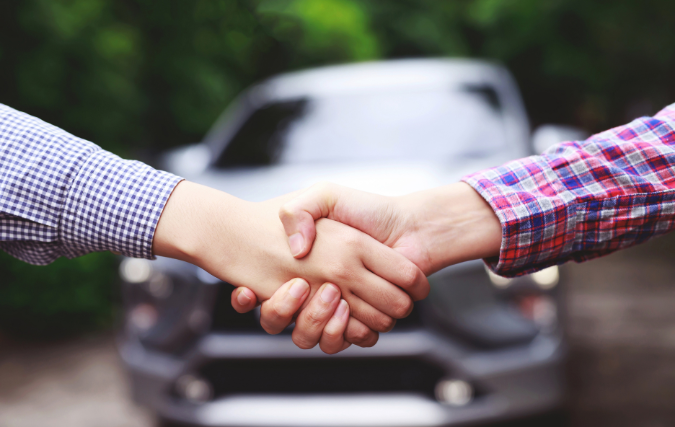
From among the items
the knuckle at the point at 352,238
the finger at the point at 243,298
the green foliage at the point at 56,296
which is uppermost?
the knuckle at the point at 352,238

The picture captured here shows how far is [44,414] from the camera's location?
124 inches

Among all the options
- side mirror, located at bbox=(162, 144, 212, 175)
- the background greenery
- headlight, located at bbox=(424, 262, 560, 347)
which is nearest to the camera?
headlight, located at bbox=(424, 262, 560, 347)

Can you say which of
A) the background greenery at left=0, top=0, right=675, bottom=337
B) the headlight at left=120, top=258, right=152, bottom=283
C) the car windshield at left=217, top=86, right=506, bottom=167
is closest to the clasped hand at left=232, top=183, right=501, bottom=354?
the headlight at left=120, top=258, right=152, bottom=283

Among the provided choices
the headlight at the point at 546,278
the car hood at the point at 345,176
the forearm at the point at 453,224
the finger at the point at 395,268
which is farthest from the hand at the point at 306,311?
the headlight at the point at 546,278

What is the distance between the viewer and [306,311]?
151 cm

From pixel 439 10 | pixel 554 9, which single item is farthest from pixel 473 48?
pixel 554 9

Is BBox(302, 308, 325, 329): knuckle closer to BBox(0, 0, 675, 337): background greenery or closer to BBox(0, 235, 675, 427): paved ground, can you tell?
BBox(0, 235, 675, 427): paved ground

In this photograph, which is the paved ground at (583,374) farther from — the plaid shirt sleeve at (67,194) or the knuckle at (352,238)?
the plaid shirt sleeve at (67,194)

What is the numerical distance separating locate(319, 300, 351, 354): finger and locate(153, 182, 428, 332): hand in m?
0.03

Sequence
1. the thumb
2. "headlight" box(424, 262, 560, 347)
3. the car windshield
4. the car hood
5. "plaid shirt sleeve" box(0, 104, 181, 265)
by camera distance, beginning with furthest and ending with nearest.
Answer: the car windshield, the car hood, "headlight" box(424, 262, 560, 347), the thumb, "plaid shirt sleeve" box(0, 104, 181, 265)

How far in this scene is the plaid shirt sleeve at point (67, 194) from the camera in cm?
133

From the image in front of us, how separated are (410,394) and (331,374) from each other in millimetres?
339

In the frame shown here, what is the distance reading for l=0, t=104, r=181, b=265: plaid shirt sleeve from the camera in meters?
1.33

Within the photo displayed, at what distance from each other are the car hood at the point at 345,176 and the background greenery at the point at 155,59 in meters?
1.55
